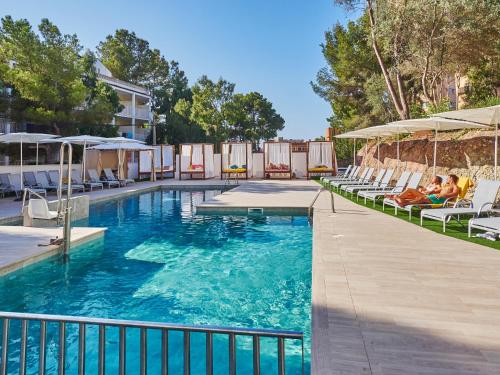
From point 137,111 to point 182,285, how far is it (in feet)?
114

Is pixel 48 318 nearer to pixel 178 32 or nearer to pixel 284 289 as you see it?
pixel 284 289

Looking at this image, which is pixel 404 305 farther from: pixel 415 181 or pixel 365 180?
pixel 365 180

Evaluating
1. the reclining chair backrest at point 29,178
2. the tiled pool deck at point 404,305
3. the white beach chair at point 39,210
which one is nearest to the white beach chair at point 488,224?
the tiled pool deck at point 404,305

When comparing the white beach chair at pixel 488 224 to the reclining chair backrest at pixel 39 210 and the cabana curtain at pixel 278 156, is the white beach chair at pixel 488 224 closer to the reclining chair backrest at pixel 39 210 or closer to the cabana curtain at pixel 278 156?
the reclining chair backrest at pixel 39 210

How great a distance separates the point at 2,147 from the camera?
19547mm

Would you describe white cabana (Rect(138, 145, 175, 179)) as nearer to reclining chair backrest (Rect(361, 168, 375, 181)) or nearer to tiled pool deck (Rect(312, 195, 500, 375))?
reclining chair backrest (Rect(361, 168, 375, 181))

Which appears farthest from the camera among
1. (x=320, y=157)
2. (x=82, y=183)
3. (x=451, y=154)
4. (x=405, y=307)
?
(x=320, y=157)

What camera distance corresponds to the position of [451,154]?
1227cm

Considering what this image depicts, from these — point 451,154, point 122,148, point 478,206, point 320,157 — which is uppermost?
point 122,148

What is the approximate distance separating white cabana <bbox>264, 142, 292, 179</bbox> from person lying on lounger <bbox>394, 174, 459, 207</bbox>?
45.1 feet

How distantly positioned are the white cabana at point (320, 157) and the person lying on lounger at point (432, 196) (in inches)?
525

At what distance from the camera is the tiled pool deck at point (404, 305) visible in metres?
2.70

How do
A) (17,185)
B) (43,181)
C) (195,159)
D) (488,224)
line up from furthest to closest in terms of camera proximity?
1. (195,159)
2. (43,181)
3. (17,185)
4. (488,224)

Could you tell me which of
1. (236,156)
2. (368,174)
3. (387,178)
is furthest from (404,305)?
(236,156)
